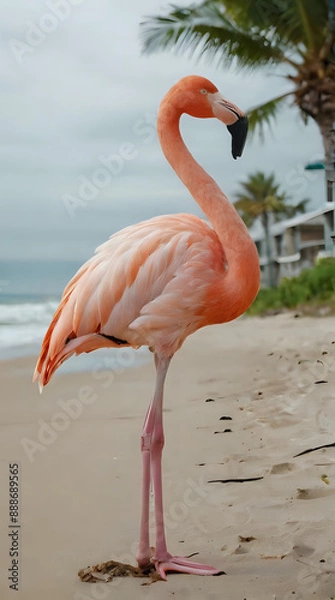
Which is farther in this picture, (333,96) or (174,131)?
(333,96)

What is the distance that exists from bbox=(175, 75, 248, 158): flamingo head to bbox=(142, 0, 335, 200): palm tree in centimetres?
94

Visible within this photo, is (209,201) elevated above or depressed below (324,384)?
above

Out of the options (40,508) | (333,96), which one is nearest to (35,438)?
(40,508)

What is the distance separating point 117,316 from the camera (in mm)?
1521

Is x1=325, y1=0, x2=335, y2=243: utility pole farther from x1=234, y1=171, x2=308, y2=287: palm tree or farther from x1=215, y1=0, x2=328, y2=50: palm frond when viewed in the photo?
x1=234, y1=171, x2=308, y2=287: palm tree

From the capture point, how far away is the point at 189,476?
6.70 feet

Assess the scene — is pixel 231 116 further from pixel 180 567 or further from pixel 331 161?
pixel 180 567

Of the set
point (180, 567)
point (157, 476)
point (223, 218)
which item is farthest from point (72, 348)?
point (180, 567)

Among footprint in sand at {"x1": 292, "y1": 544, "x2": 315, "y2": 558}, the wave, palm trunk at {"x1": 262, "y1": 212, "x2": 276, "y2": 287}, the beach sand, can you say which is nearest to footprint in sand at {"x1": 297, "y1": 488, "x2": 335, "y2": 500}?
the beach sand

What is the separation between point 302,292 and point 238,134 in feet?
5.49

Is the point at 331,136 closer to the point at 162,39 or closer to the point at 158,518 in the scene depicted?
the point at 162,39

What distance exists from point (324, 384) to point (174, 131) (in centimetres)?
122

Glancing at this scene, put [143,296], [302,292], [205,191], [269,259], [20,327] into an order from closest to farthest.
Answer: [143,296] → [205,191] → [302,292] → [269,259] → [20,327]

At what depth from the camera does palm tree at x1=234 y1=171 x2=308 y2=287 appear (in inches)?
131
